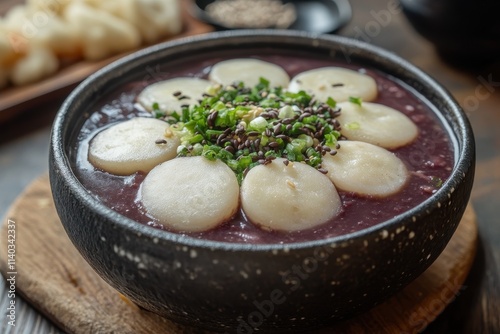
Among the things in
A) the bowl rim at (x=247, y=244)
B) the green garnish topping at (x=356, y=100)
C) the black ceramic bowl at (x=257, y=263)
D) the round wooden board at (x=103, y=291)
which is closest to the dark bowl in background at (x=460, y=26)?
the bowl rim at (x=247, y=244)

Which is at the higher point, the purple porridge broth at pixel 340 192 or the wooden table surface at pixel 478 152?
the purple porridge broth at pixel 340 192

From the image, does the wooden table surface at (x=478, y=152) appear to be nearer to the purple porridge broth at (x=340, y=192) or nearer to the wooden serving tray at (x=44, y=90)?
the wooden serving tray at (x=44, y=90)

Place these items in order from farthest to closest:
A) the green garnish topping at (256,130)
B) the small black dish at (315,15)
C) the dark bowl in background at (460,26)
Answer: the small black dish at (315,15) < the dark bowl in background at (460,26) < the green garnish topping at (256,130)

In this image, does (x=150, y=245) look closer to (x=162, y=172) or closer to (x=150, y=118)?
(x=162, y=172)

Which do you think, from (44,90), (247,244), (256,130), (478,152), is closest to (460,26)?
(478,152)

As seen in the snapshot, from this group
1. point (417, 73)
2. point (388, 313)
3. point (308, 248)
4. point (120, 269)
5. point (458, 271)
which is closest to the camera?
point (308, 248)

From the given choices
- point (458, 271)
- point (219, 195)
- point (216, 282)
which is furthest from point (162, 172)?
point (458, 271)

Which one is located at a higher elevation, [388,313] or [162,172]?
[162,172]
